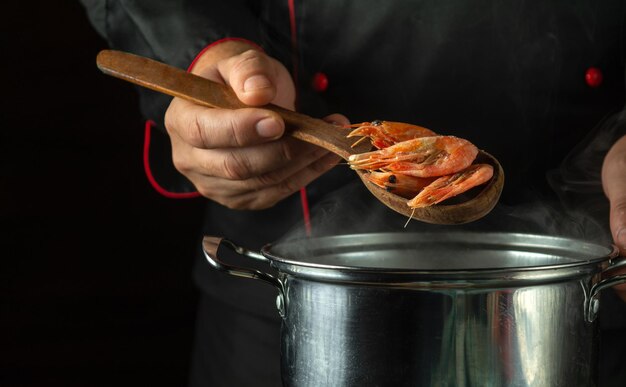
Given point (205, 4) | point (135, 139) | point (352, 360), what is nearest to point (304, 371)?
point (352, 360)

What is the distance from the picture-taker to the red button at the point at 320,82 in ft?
4.07

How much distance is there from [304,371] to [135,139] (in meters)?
1.61

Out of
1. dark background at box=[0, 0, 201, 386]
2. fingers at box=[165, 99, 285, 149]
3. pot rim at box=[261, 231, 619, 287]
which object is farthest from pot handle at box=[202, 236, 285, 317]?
dark background at box=[0, 0, 201, 386]

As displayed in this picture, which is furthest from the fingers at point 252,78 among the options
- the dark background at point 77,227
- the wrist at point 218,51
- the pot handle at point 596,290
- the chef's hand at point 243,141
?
the dark background at point 77,227

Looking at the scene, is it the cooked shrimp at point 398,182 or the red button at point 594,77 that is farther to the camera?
the red button at point 594,77

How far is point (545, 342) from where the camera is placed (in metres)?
0.73

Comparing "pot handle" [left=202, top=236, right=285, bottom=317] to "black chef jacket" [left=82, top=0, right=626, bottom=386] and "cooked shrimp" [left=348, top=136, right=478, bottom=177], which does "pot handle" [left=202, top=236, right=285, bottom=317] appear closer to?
"cooked shrimp" [left=348, top=136, right=478, bottom=177]

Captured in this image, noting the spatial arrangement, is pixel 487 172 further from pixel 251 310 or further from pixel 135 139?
pixel 135 139

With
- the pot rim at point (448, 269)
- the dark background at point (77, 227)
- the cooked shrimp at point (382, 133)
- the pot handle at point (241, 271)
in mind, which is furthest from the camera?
the dark background at point (77, 227)

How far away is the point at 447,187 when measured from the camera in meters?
0.88

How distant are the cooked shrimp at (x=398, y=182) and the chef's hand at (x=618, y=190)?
0.24 m

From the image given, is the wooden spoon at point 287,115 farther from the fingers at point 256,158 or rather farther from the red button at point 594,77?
the red button at point 594,77

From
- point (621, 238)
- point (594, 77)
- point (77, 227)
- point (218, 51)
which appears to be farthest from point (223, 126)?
point (77, 227)

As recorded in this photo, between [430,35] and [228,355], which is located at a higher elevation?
[430,35]
